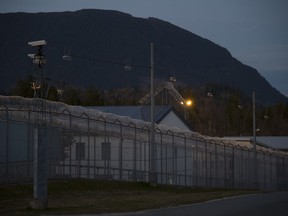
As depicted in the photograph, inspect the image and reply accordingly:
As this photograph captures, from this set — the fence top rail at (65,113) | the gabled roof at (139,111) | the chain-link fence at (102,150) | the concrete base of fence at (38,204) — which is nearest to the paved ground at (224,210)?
the concrete base of fence at (38,204)

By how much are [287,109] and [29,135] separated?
482 ft

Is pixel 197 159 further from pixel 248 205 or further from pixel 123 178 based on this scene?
pixel 248 205

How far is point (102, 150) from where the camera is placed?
122ft

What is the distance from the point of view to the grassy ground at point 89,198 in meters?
20.7

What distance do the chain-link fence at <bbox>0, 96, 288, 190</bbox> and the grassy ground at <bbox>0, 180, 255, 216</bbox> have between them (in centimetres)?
129

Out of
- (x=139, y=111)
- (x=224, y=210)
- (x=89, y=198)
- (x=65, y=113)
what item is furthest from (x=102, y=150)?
(x=139, y=111)

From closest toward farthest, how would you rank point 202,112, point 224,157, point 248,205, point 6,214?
point 6,214 < point 248,205 < point 224,157 < point 202,112

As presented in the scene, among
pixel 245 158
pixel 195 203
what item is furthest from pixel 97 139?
pixel 245 158

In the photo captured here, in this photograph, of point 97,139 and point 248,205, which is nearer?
point 248,205

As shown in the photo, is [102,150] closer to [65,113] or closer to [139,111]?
[65,113]

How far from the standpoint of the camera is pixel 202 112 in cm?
14312

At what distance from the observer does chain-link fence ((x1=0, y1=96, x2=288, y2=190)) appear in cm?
2888

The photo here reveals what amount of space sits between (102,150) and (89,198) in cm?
1044

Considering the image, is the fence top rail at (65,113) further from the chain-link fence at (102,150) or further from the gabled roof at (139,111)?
the gabled roof at (139,111)
